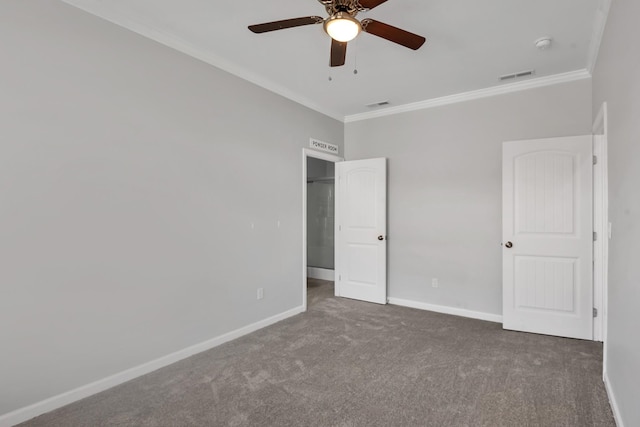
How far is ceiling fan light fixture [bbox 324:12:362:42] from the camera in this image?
1.87 metres

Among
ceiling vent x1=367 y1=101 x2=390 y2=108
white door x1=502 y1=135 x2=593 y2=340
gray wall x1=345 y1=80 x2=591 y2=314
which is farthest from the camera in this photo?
ceiling vent x1=367 y1=101 x2=390 y2=108

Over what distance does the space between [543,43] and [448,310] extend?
3070mm

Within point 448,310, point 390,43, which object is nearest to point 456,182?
point 448,310

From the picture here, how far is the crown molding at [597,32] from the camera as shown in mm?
2368

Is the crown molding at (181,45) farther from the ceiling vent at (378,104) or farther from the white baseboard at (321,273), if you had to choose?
the white baseboard at (321,273)

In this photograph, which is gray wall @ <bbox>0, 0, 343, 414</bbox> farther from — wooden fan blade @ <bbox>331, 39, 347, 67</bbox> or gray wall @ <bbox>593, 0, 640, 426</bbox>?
gray wall @ <bbox>593, 0, 640, 426</bbox>

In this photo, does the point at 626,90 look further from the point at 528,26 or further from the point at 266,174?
the point at 266,174

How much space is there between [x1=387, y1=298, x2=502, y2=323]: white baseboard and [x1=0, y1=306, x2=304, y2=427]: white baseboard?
6.78ft

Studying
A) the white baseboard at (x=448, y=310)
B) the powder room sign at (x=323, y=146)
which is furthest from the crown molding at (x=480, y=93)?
the white baseboard at (x=448, y=310)

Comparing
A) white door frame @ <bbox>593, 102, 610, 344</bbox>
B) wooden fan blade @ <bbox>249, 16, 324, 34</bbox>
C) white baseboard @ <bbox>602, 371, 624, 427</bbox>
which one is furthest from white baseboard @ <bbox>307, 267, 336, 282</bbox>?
wooden fan blade @ <bbox>249, 16, 324, 34</bbox>

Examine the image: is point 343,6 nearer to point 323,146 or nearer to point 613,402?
point 323,146

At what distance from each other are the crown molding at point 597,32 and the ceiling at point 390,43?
11 millimetres

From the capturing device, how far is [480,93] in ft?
13.3

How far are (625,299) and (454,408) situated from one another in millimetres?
1204
